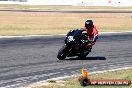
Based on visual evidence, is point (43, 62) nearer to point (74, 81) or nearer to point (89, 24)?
point (89, 24)

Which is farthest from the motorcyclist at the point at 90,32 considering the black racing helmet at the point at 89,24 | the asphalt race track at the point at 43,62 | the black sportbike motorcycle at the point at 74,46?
the asphalt race track at the point at 43,62

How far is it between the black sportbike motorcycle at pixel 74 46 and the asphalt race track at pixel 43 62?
322mm

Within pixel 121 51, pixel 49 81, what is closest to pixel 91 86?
pixel 49 81

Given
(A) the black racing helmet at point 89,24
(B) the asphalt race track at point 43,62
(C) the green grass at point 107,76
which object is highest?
(A) the black racing helmet at point 89,24

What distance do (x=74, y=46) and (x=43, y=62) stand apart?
6.08 feet

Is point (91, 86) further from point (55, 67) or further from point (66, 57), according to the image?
point (66, 57)

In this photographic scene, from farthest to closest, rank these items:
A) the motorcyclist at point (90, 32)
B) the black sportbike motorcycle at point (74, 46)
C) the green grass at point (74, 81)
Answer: the motorcyclist at point (90, 32), the black sportbike motorcycle at point (74, 46), the green grass at point (74, 81)

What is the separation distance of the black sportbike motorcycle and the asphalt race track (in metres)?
0.32

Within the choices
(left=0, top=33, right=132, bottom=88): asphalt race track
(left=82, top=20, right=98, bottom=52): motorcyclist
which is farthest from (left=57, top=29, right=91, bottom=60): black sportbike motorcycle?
(left=0, top=33, right=132, bottom=88): asphalt race track

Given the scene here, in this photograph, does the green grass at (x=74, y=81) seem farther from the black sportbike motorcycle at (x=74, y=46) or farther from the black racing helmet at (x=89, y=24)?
the black racing helmet at (x=89, y=24)

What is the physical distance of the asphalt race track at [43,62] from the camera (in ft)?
50.8

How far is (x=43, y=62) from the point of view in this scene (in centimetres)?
1931

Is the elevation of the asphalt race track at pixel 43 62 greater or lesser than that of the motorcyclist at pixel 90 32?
lesser

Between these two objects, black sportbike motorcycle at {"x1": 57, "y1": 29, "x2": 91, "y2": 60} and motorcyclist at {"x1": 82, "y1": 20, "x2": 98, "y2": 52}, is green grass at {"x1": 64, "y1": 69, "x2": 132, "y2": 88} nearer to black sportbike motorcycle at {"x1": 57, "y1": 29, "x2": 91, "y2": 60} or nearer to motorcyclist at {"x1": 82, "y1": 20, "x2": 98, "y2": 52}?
black sportbike motorcycle at {"x1": 57, "y1": 29, "x2": 91, "y2": 60}
